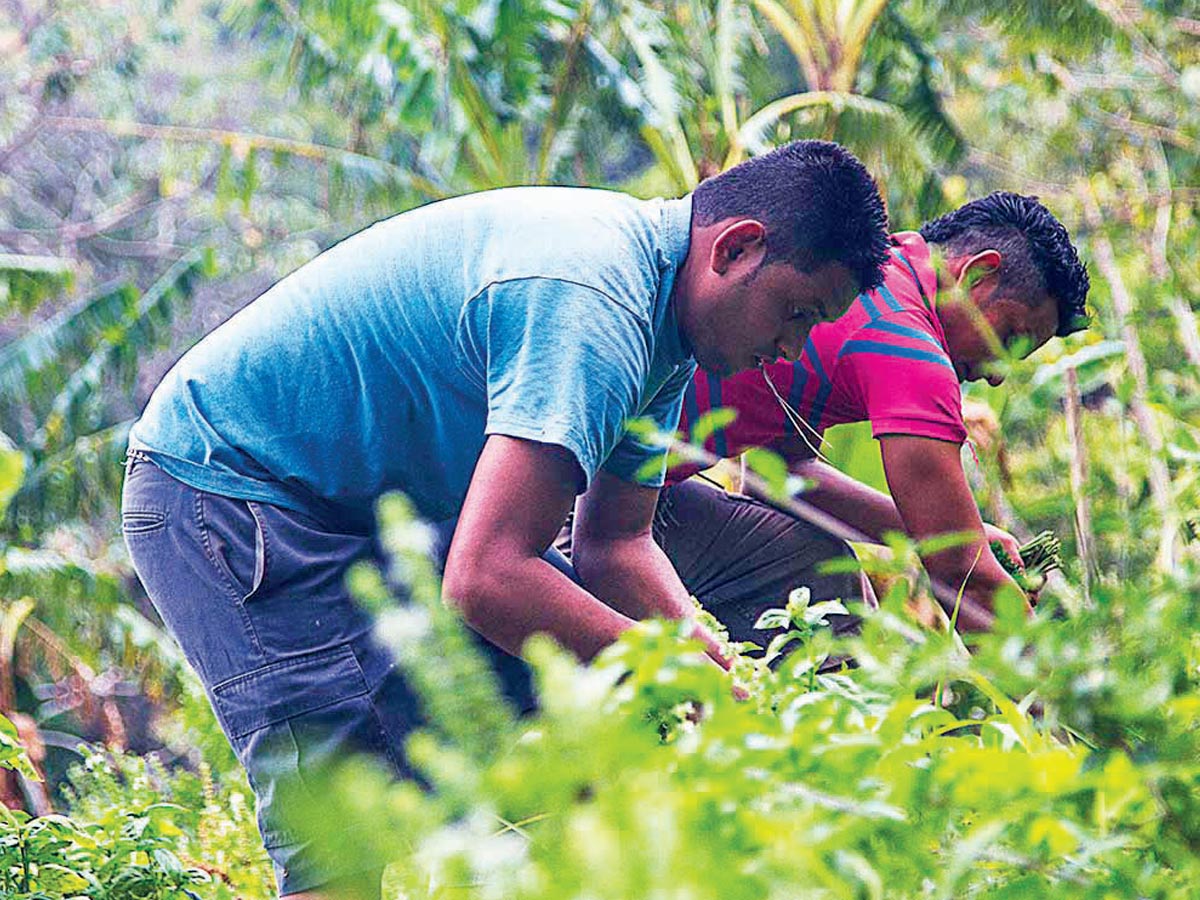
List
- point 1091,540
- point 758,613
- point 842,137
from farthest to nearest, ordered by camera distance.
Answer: point 842,137 → point 758,613 → point 1091,540

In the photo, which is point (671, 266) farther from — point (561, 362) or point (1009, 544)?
point (1009, 544)

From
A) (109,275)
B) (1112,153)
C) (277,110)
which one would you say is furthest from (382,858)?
(277,110)

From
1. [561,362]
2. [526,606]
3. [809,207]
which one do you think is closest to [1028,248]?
[809,207]

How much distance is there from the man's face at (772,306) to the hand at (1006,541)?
68 centimetres

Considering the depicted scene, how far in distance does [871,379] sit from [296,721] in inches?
47.9

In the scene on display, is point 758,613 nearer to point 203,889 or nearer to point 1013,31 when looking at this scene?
point 203,889

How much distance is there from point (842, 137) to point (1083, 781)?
6.46m

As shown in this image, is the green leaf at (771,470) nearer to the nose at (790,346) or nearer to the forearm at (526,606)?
the forearm at (526,606)

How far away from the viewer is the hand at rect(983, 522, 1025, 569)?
2764 mm

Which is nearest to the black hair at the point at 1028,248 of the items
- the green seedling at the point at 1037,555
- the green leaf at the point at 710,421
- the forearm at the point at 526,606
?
the green seedling at the point at 1037,555

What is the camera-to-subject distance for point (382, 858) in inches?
36.2

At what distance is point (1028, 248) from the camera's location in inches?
115

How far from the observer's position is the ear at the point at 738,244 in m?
2.21

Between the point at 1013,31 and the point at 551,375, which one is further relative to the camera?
the point at 1013,31
